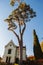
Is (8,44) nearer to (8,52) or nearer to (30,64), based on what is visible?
(8,52)

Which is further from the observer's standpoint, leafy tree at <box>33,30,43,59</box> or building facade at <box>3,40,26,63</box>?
building facade at <box>3,40,26,63</box>

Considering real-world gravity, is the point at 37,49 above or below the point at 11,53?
below

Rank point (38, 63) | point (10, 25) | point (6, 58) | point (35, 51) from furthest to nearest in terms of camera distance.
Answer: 1. point (6, 58)
2. point (35, 51)
3. point (10, 25)
4. point (38, 63)

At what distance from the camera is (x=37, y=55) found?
35.4m

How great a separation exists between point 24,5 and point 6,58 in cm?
1789

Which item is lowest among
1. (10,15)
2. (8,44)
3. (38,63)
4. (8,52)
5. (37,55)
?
(38,63)

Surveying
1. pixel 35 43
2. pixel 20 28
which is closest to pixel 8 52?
pixel 35 43

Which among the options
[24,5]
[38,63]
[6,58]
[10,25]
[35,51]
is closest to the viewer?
[38,63]

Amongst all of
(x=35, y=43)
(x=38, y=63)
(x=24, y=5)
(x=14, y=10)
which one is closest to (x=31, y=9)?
(x=24, y=5)

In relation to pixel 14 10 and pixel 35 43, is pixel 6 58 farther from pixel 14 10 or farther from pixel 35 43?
pixel 14 10

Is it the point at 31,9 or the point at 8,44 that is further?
the point at 8,44

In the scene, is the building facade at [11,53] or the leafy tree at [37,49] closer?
the leafy tree at [37,49]

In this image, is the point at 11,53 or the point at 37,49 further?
the point at 11,53

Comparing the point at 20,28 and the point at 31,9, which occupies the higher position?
Answer: the point at 31,9
